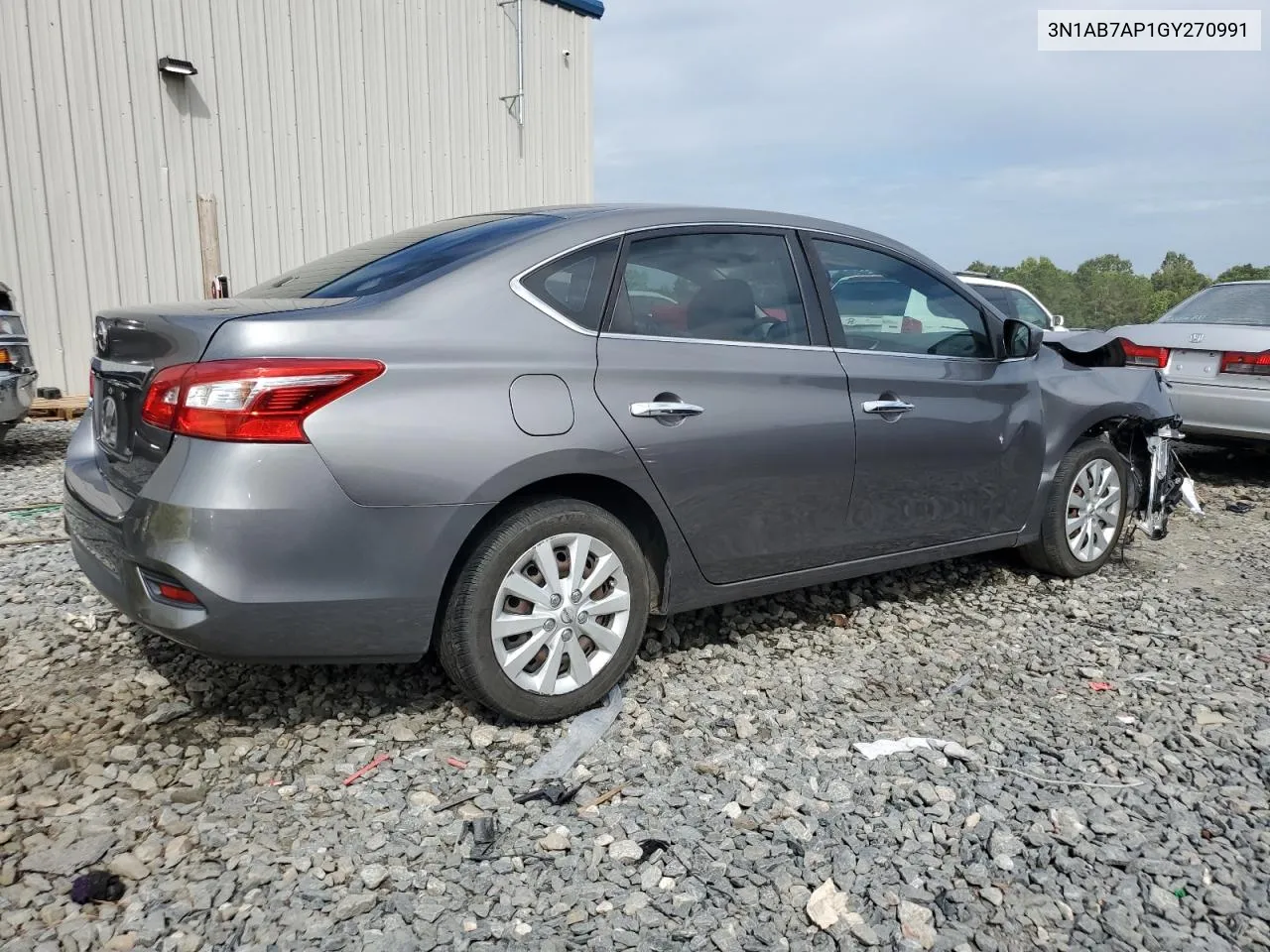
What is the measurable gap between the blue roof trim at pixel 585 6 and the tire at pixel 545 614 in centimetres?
1216

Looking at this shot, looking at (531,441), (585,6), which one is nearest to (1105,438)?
(531,441)

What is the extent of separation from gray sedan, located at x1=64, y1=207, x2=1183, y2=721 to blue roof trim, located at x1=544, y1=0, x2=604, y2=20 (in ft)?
36.2

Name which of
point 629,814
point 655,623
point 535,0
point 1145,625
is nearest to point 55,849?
point 629,814

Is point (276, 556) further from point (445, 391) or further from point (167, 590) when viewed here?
point (445, 391)

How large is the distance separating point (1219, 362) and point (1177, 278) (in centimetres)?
3352

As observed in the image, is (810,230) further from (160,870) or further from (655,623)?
(160,870)

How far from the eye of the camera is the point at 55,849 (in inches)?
91.4

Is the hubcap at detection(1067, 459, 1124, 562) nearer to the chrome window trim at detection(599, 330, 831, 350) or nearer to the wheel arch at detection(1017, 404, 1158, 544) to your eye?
the wheel arch at detection(1017, 404, 1158, 544)

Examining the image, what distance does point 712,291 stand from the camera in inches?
131

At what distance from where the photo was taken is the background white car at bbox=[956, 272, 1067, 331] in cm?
1031

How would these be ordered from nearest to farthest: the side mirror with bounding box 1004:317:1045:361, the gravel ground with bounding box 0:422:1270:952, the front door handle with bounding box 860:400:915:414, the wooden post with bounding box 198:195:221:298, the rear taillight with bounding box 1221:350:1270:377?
the gravel ground with bounding box 0:422:1270:952
the front door handle with bounding box 860:400:915:414
the side mirror with bounding box 1004:317:1045:361
the rear taillight with bounding box 1221:350:1270:377
the wooden post with bounding box 198:195:221:298

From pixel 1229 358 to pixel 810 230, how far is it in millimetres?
4516

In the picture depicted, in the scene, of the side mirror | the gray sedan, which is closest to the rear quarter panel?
the gray sedan

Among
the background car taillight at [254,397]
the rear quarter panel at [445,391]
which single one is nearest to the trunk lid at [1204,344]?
the rear quarter panel at [445,391]
